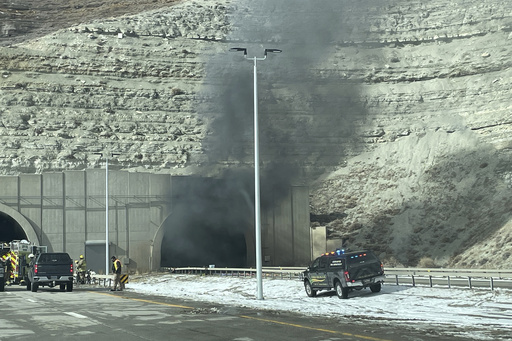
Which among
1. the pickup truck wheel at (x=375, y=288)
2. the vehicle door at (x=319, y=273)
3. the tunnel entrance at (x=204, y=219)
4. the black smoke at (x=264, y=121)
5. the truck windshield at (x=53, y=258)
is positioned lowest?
the pickup truck wheel at (x=375, y=288)

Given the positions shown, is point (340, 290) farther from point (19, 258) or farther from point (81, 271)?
point (19, 258)

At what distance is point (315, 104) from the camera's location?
75500 millimetres

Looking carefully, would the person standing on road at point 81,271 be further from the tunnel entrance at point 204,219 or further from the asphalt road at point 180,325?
the asphalt road at point 180,325

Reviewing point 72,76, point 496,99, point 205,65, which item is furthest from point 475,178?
point 72,76

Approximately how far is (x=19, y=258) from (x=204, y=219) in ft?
54.9

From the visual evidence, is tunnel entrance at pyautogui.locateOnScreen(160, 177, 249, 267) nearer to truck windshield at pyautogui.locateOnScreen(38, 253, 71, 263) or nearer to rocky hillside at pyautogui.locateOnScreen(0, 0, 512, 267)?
rocky hillside at pyautogui.locateOnScreen(0, 0, 512, 267)

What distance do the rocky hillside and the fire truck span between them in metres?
22.7

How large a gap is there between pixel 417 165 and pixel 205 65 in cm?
2527

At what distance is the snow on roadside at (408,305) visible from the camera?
16109mm

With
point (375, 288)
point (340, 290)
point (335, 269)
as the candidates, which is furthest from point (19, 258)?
point (375, 288)

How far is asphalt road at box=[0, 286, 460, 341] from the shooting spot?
1412cm

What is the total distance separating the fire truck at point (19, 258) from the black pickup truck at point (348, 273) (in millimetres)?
19469

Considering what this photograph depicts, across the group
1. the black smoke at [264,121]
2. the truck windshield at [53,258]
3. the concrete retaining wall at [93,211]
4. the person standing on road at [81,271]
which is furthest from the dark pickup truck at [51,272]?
the black smoke at [264,121]

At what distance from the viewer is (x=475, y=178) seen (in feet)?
201
